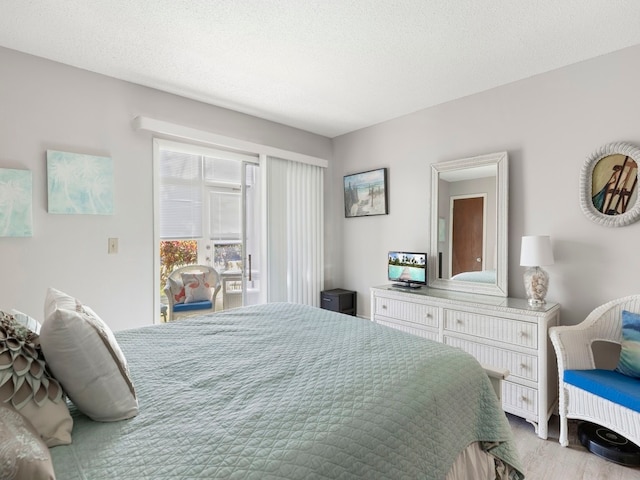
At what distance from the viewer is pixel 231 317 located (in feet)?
6.81

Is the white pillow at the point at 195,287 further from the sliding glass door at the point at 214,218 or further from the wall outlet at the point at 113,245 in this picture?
the wall outlet at the point at 113,245

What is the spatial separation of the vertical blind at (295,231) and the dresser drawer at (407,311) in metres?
1.01

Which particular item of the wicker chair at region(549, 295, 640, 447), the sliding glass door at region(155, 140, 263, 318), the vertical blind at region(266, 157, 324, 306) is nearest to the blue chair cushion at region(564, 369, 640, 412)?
the wicker chair at region(549, 295, 640, 447)

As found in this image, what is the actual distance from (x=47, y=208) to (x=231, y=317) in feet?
5.19

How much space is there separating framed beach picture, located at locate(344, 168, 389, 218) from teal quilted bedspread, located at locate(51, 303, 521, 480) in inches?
87.7

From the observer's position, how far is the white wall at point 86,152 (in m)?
2.25

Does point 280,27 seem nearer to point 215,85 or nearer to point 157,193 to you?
point 215,85

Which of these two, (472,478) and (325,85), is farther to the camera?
(325,85)

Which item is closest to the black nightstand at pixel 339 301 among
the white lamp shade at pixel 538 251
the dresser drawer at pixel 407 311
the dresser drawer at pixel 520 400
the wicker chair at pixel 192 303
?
the dresser drawer at pixel 407 311

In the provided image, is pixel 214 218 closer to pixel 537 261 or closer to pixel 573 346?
pixel 537 261

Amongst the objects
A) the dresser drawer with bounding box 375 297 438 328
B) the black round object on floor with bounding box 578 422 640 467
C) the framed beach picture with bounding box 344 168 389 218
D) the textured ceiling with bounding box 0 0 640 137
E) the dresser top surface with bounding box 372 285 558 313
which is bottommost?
the black round object on floor with bounding box 578 422 640 467

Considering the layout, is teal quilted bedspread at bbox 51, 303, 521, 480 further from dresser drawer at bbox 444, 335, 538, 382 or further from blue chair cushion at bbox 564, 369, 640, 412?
dresser drawer at bbox 444, 335, 538, 382

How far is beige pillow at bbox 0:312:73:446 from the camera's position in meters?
0.85

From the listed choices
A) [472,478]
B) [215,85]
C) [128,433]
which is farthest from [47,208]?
[472,478]
